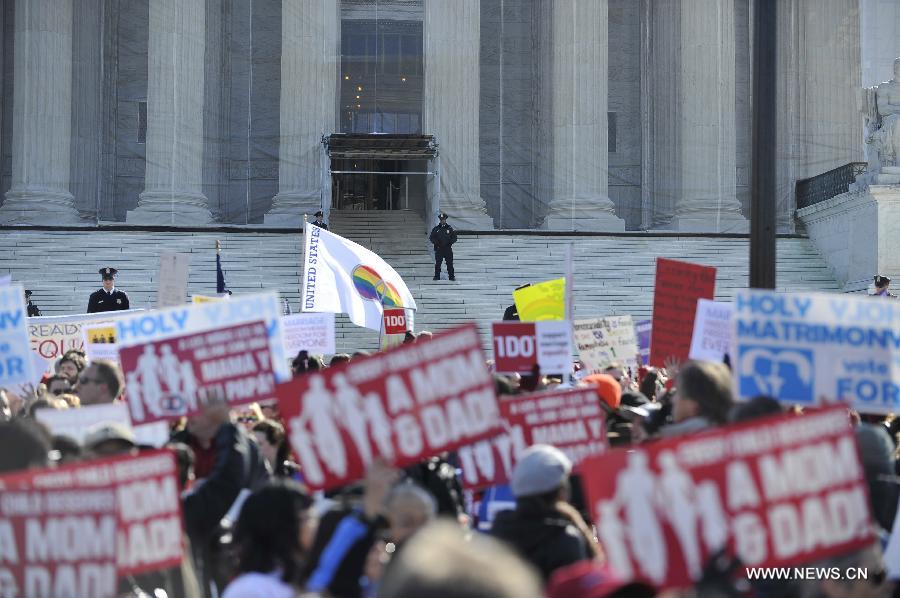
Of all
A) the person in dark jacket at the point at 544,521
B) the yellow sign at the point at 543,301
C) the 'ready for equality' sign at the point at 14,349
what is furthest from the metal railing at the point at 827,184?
the person in dark jacket at the point at 544,521

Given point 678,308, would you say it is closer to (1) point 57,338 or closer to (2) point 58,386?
(2) point 58,386

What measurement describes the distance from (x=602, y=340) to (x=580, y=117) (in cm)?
2198

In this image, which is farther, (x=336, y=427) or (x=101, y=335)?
(x=101, y=335)

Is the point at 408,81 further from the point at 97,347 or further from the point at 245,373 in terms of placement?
the point at 245,373

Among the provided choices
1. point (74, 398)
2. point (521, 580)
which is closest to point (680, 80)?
point (74, 398)

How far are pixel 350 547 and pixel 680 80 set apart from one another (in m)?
35.7

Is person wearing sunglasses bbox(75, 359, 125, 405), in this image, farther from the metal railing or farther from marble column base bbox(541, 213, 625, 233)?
marble column base bbox(541, 213, 625, 233)

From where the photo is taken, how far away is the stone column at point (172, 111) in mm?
37625

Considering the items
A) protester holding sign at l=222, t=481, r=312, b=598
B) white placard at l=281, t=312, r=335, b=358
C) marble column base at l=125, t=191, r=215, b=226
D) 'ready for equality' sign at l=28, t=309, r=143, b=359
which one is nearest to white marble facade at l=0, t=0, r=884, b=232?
marble column base at l=125, t=191, r=215, b=226

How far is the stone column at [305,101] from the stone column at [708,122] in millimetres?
9027

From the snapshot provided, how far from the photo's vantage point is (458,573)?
2.78 m

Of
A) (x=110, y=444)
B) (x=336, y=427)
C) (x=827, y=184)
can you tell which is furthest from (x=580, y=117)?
(x=336, y=427)

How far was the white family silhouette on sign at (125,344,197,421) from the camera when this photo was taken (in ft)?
27.9

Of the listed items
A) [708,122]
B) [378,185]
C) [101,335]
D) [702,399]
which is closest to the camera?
[702,399]
